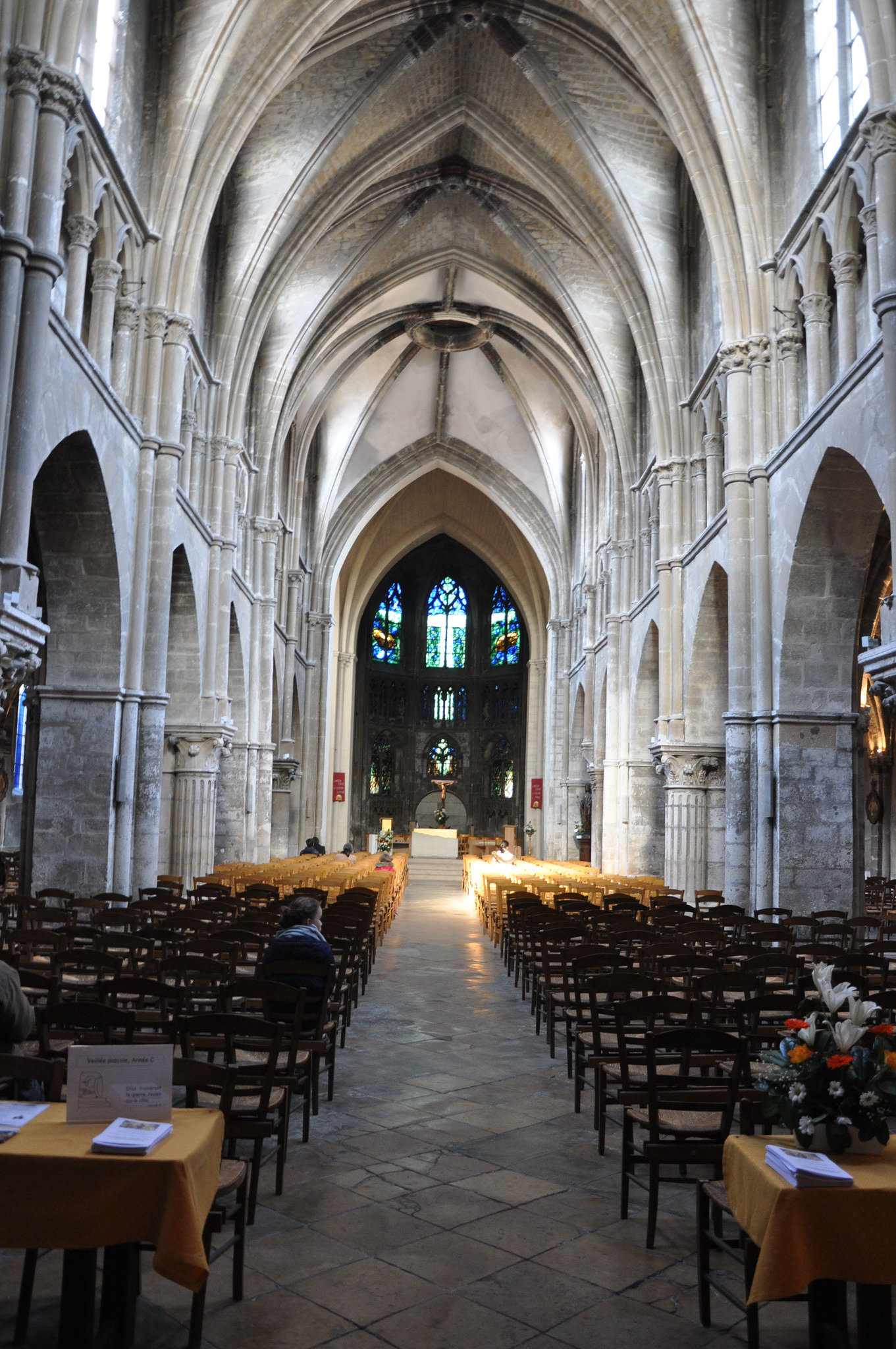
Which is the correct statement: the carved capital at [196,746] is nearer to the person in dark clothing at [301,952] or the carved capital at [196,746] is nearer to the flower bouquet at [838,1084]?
the person in dark clothing at [301,952]

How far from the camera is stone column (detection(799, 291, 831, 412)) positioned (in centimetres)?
1625

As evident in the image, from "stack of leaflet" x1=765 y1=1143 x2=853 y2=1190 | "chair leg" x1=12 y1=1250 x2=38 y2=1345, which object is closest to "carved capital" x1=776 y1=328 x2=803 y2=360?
"stack of leaflet" x1=765 y1=1143 x2=853 y2=1190

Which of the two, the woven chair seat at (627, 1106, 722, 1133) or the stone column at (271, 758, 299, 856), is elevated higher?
the stone column at (271, 758, 299, 856)

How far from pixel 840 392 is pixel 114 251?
1066cm

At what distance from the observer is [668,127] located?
20.0 metres

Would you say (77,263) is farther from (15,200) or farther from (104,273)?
(15,200)

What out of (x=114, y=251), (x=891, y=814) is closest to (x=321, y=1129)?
(x=114, y=251)

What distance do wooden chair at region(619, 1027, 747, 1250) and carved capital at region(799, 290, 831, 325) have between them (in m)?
13.0

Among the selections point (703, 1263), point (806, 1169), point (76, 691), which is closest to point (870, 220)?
point (76, 691)

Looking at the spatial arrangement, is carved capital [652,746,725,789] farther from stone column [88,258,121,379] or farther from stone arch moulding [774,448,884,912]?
stone column [88,258,121,379]

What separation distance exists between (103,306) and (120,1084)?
48.0 ft

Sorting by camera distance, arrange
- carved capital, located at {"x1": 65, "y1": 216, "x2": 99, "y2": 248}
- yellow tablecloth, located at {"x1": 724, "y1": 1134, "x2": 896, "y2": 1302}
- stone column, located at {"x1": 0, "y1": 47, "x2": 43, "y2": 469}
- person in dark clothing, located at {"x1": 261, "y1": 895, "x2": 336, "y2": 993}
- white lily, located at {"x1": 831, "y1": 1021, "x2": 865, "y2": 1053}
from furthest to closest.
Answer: carved capital, located at {"x1": 65, "y1": 216, "x2": 99, "y2": 248} < stone column, located at {"x1": 0, "y1": 47, "x2": 43, "y2": 469} < person in dark clothing, located at {"x1": 261, "y1": 895, "x2": 336, "y2": 993} < white lily, located at {"x1": 831, "y1": 1021, "x2": 865, "y2": 1053} < yellow tablecloth, located at {"x1": 724, "y1": 1134, "x2": 896, "y2": 1302}

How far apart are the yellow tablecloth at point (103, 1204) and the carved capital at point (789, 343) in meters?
16.7

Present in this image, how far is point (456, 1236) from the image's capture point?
552cm
